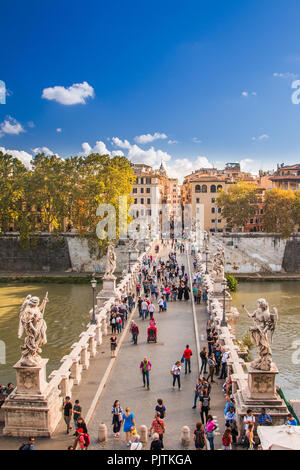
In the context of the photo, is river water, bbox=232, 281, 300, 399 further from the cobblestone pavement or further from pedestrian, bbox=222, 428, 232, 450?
pedestrian, bbox=222, 428, 232, 450

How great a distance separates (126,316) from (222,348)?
24.1 ft

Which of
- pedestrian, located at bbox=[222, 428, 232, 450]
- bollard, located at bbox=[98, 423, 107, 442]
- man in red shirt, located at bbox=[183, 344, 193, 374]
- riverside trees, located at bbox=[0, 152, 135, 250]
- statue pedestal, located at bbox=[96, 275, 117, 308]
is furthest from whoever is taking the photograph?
riverside trees, located at bbox=[0, 152, 135, 250]

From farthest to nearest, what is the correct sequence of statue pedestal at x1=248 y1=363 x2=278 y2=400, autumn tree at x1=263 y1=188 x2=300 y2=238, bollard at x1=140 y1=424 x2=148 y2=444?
1. autumn tree at x1=263 y1=188 x2=300 y2=238
2. statue pedestal at x1=248 y1=363 x2=278 y2=400
3. bollard at x1=140 y1=424 x2=148 y2=444

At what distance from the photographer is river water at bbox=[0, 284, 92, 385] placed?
24.2 metres

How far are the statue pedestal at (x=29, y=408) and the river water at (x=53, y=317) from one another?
9.18m

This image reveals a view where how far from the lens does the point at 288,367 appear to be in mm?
23203

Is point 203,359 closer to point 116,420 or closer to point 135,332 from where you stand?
point 135,332

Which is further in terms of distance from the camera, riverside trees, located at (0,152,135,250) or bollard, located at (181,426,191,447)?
riverside trees, located at (0,152,135,250)

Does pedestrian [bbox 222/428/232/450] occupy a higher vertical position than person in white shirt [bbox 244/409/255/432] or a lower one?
lower

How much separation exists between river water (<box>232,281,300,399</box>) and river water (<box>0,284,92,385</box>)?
10227 millimetres

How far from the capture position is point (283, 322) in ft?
105

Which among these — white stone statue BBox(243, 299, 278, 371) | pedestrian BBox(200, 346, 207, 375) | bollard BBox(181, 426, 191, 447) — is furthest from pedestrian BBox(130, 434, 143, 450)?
pedestrian BBox(200, 346, 207, 375)

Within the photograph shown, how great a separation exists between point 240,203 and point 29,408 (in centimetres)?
5299

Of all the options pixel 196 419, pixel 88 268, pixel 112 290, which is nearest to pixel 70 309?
pixel 112 290
